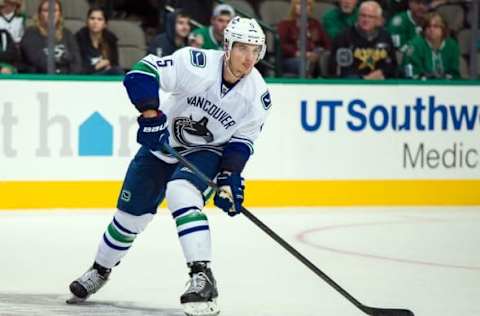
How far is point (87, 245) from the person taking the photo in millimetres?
7121

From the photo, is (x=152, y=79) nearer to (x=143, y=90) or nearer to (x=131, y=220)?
(x=143, y=90)

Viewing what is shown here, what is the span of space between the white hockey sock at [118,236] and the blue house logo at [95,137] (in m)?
3.53

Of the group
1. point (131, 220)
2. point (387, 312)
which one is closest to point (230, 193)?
point (131, 220)

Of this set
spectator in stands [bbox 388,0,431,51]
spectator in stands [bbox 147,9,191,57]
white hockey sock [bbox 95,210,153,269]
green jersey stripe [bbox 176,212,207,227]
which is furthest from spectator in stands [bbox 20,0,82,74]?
green jersey stripe [bbox 176,212,207,227]

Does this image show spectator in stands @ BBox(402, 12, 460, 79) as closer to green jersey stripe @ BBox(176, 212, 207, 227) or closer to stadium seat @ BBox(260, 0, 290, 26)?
stadium seat @ BBox(260, 0, 290, 26)

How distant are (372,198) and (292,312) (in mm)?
4464

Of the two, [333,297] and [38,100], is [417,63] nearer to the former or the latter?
[38,100]

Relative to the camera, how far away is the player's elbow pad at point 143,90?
4820mm

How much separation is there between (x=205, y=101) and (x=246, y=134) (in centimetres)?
21

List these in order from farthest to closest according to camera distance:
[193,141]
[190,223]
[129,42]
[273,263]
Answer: [129,42] → [273,263] → [193,141] → [190,223]

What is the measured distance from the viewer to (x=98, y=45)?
905cm

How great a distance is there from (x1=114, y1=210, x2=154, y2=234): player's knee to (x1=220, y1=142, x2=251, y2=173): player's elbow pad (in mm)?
430

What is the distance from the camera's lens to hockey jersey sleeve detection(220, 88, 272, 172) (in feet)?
16.4

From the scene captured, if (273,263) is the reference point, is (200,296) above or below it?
above
